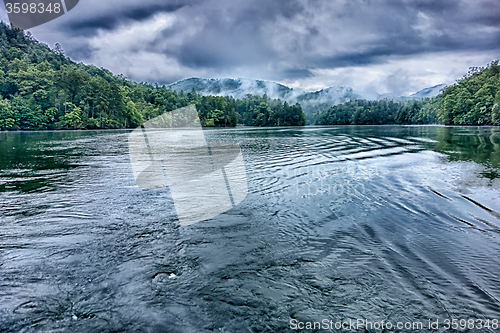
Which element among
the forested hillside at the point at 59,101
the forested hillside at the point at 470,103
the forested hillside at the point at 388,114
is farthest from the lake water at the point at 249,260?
the forested hillside at the point at 388,114

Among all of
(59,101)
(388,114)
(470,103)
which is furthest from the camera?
(388,114)

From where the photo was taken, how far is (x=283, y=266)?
15.7 feet

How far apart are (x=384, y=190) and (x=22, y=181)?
14.5 metres

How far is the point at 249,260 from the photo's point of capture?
16.3ft

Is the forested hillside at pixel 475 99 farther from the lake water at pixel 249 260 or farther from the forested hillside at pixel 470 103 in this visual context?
the lake water at pixel 249 260

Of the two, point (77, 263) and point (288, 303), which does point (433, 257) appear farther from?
point (77, 263)

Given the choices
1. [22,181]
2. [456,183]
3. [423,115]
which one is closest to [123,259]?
[22,181]

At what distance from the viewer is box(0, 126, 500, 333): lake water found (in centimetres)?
361

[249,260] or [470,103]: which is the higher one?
[470,103]

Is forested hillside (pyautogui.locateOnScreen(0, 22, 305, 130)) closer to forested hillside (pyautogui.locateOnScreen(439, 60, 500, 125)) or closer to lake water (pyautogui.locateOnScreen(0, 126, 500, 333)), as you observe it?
lake water (pyautogui.locateOnScreen(0, 126, 500, 333))

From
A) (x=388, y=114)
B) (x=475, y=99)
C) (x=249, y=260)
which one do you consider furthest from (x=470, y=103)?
(x=249, y=260)

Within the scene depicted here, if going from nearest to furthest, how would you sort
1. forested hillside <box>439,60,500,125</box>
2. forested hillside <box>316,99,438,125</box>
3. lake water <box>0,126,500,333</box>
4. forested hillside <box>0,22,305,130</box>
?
lake water <box>0,126,500,333</box> < forested hillside <box>0,22,305,130</box> < forested hillside <box>439,60,500,125</box> < forested hillside <box>316,99,438,125</box>

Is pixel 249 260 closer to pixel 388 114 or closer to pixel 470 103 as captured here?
pixel 470 103

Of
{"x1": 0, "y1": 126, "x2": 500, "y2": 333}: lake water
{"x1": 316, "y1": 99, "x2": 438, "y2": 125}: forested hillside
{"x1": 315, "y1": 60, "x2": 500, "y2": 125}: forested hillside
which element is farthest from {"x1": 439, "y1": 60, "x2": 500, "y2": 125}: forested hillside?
{"x1": 0, "y1": 126, "x2": 500, "y2": 333}: lake water
